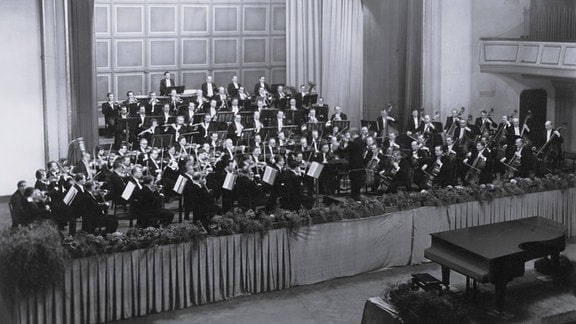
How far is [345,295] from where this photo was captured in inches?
504

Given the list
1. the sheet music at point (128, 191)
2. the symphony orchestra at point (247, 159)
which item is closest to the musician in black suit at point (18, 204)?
the symphony orchestra at point (247, 159)

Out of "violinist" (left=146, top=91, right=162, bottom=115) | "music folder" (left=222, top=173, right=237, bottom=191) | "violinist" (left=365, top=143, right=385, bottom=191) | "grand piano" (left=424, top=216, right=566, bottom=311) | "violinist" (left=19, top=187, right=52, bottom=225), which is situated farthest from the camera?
"violinist" (left=146, top=91, right=162, bottom=115)

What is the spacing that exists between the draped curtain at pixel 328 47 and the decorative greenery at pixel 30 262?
47.6 ft

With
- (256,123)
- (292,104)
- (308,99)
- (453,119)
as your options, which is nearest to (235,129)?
(256,123)

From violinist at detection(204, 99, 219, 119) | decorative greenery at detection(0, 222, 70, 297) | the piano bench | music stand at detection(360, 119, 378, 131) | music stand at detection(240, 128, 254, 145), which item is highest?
violinist at detection(204, 99, 219, 119)

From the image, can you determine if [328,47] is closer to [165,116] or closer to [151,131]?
[165,116]

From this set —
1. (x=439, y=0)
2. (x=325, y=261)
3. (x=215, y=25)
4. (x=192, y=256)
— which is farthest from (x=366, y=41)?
(x=192, y=256)

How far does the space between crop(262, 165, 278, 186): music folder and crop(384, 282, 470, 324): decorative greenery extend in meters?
4.85

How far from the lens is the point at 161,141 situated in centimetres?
1666

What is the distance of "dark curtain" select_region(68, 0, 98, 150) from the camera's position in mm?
17891

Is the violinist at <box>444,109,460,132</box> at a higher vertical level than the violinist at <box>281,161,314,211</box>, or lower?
higher

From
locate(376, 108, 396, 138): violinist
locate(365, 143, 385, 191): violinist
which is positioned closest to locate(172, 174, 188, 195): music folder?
locate(365, 143, 385, 191): violinist

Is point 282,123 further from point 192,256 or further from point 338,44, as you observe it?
point 192,256

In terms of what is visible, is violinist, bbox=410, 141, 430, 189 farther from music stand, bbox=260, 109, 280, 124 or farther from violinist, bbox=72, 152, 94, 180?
violinist, bbox=72, 152, 94, 180
